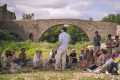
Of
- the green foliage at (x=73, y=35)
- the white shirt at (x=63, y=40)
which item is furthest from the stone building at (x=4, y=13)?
the white shirt at (x=63, y=40)

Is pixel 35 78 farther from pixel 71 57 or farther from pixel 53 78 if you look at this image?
pixel 71 57

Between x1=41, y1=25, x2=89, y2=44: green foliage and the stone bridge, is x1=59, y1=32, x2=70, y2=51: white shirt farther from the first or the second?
x1=41, y1=25, x2=89, y2=44: green foliage

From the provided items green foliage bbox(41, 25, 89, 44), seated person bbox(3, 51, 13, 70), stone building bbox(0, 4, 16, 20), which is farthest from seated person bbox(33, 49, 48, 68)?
green foliage bbox(41, 25, 89, 44)

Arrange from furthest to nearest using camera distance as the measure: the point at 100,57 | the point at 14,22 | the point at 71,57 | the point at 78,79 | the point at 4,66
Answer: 1. the point at 14,22
2. the point at 71,57
3. the point at 100,57
4. the point at 4,66
5. the point at 78,79

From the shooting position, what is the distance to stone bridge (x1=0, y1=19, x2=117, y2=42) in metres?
17.8

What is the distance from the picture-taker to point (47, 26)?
65.4 ft

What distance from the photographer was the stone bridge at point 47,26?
17766 millimetres

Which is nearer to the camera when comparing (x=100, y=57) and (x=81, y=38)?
(x=100, y=57)

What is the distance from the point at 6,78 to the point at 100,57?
10.7ft

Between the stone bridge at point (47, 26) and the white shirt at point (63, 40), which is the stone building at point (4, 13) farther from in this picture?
the white shirt at point (63, 40)

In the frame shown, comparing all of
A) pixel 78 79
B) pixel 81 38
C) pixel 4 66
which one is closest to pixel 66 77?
pixel 78 79

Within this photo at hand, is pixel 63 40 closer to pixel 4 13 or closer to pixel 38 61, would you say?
pixel 38 61

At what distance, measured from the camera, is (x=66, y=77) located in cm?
352

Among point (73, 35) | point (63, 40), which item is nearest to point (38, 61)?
point (63, 40)
